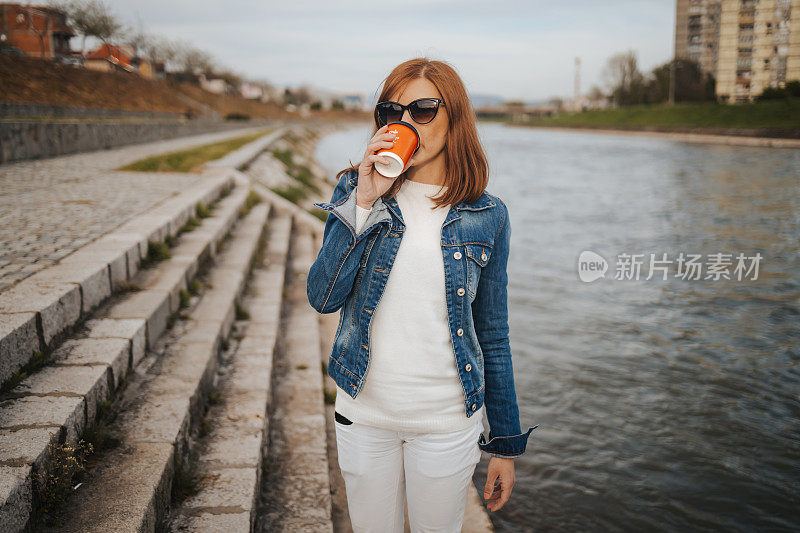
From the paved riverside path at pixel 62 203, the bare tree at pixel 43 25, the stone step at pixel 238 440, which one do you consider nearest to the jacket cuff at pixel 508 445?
the stone step at pixel 238 440

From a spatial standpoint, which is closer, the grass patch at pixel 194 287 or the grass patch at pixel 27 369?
the grass patch at pixel 27 369

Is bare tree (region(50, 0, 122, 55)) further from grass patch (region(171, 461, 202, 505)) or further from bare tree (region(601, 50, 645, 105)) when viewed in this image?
bare tree (region(601, 50, 645, 105))

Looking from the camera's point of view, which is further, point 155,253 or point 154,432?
point 155,253

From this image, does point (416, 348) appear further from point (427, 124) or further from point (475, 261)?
point (427, 124)

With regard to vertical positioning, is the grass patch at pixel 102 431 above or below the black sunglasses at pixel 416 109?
below

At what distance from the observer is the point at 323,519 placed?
2871 mm

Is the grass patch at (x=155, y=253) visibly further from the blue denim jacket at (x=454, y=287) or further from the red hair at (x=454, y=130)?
the red hair at (x=454, y=130)

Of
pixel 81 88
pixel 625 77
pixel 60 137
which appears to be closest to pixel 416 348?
pixel 60 137

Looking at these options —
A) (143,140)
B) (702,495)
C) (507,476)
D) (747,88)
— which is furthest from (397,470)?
(747,88)

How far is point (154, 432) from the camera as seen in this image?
2.68 m

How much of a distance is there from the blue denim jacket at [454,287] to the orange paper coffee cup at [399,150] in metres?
0.15

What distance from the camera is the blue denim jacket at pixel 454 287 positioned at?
5.82 feet

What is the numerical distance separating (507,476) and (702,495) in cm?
271

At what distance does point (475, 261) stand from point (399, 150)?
1.45ft
